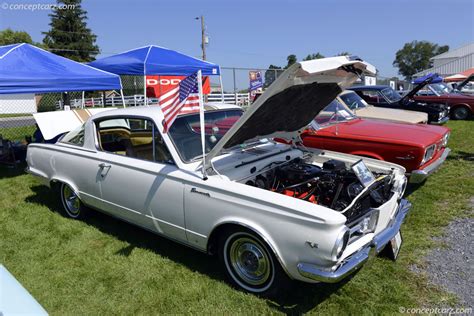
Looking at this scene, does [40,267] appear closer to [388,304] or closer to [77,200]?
[77,200]

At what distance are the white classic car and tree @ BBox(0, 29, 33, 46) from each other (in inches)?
1695

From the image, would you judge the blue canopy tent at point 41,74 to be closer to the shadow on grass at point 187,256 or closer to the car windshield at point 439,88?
the shadow on grass at point 187,256

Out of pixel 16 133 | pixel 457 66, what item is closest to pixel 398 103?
pixel 16 133

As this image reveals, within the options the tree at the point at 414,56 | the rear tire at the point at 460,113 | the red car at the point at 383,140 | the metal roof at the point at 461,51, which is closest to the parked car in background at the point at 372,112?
the red car at the point at 383,140

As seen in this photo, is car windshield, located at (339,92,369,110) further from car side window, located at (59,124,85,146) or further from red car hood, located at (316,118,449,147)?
car side window, located at (59,124,85,146)

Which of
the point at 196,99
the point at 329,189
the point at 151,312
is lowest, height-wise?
the point at 151,312

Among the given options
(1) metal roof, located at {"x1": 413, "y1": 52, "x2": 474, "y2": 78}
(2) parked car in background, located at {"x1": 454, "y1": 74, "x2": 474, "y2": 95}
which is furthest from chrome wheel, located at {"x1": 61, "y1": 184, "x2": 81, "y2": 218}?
(1) metal roof, located at {"x1": 413, "y1": 52, "x2": 474, "y2": 78}

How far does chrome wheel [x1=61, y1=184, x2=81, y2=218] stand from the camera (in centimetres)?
476

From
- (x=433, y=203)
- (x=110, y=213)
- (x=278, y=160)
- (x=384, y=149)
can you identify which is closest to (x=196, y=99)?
(x=278, y=160)

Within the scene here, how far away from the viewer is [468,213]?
471 centimetres

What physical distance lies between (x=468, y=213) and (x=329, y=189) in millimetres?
2632

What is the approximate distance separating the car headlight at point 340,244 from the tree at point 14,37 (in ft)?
149

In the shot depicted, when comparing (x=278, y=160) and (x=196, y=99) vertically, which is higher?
(x=196, y=99)

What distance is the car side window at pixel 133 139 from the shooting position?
3598mm
